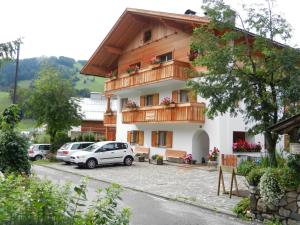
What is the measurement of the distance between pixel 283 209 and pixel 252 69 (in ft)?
14.0

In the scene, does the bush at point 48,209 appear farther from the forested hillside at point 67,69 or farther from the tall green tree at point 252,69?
the forested hillside at point 67,69

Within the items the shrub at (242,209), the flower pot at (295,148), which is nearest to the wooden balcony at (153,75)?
the shrub at (242,209)

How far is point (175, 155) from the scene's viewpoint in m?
26.1

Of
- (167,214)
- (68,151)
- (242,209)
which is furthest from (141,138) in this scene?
(242,209)

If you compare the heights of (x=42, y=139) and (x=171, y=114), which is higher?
(x=171, y=114)

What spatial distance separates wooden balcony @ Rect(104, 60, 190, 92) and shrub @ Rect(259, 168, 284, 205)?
1345cm

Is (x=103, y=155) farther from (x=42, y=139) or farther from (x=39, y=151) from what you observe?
(x=42, y=139)

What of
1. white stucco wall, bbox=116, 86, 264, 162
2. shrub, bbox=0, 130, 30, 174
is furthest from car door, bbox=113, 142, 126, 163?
shrub, bbox=0, 130, 30, 174

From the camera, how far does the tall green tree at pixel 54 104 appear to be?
30.1 m

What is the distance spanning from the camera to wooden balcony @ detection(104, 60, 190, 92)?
81.8ft

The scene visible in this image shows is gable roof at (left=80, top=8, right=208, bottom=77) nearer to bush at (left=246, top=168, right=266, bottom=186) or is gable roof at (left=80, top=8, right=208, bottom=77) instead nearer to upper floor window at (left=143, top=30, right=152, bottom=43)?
upper floor window at (left=143, top=30, right=152, bottom=43)

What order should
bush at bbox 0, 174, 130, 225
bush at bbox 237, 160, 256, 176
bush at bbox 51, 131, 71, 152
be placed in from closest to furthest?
bush at bbox 0, 174, 130, 225 < bush at bbox 237, 160, 256, 176 < bush at bbox 51, 131, 71, 152

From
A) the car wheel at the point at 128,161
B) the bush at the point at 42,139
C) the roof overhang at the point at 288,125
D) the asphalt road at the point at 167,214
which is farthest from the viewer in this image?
the bush at the point at 42,139

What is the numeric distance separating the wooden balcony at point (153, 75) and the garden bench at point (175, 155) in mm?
5113
